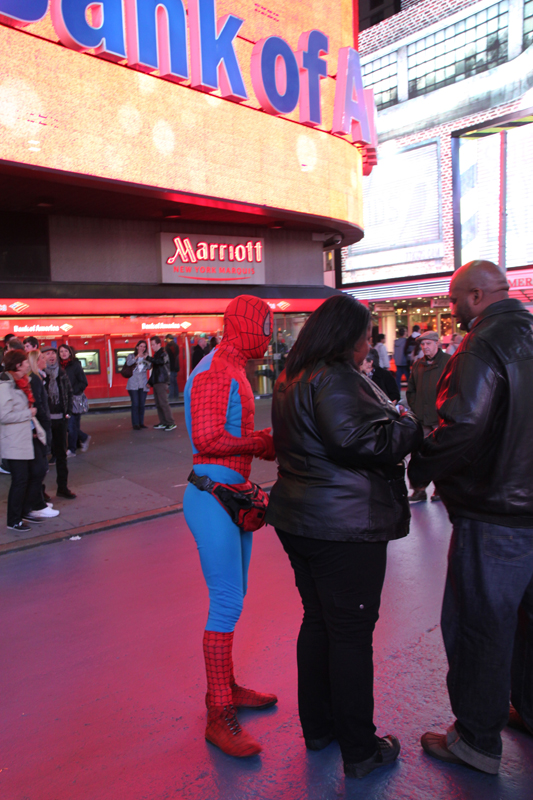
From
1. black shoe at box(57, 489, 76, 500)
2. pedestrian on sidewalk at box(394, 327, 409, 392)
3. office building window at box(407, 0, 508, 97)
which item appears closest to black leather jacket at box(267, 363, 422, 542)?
black shoe at box(57, 489, 76, 500)

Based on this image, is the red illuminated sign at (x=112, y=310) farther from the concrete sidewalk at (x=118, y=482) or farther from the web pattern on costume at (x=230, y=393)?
the web pattern on costume at (x=230, y=393)

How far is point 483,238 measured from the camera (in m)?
25.5

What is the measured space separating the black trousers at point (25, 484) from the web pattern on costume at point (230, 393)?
13.6 feet

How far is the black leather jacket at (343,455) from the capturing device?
2262 millimetres

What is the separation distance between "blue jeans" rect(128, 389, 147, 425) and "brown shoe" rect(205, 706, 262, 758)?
10561 mm

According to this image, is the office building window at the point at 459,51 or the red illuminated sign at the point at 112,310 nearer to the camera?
the red illuminated sign at the point at 112,310

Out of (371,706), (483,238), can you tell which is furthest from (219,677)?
(483,238)

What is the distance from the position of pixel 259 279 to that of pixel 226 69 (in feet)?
19.8

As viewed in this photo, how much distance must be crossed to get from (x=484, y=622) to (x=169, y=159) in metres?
12.2

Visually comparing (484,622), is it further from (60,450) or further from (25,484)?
(60,450)

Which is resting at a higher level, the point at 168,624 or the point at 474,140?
the point at 474,140

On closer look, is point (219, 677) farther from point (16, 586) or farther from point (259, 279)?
point (259, 279)

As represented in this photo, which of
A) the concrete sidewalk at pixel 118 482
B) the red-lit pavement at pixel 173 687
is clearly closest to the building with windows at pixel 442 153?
the concrete sidewalk at pixel 118 482

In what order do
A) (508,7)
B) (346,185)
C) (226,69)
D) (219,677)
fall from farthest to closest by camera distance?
(508,7), (346,185), (226,69), (219,677)
